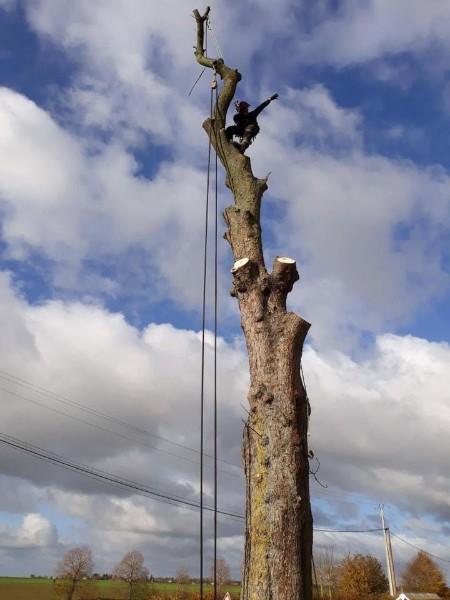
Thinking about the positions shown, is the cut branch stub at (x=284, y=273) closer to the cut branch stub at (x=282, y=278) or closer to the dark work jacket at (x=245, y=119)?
the cut branch stub at (x=282, y=278)

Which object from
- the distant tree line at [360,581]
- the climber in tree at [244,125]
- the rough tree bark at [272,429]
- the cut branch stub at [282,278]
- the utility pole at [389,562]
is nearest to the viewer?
the rough tree bark at [272,429]

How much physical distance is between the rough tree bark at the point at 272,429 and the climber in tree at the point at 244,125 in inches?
52.5

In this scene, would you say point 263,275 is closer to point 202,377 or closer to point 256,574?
point 202,377

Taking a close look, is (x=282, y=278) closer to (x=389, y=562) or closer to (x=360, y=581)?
(x=389, y=562)

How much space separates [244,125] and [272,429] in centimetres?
433

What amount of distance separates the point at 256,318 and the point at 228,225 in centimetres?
150

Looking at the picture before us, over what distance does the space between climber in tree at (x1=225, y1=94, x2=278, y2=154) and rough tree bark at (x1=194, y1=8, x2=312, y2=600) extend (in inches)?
52.5

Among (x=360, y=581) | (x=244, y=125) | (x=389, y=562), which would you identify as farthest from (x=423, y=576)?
(x=244, y=125)

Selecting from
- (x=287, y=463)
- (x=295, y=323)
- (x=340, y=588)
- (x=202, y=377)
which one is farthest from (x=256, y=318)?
(x=340, y=588)

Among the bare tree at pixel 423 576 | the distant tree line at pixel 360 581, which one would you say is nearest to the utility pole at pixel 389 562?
the distant tree line at pixel 360 581

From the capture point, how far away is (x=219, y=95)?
306 inches

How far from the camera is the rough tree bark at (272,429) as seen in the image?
470 cm

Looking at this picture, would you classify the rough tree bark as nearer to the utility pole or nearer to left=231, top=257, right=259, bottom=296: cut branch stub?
left=231, top=257, right=259, bottom=296: cut branch stub

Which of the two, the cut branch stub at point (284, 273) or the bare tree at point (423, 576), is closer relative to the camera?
the cut branch stub at point (284, 273)
